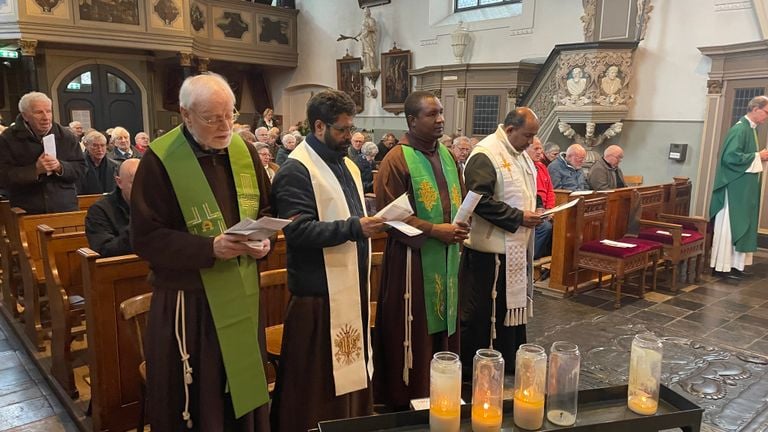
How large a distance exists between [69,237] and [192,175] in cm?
196

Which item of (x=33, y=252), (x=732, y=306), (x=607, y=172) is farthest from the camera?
(x=607, y=172)

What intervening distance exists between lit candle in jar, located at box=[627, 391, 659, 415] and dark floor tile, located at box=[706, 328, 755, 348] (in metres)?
2.91

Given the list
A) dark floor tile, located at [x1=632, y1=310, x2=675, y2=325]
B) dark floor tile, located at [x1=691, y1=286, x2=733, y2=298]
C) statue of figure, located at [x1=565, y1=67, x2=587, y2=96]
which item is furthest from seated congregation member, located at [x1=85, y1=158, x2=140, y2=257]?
statue of figure, located at [x1=565, y1=67, x2=587, y2=96]

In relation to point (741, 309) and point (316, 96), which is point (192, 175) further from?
point (741, 309)

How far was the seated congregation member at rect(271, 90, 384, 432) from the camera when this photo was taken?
84.5 inches

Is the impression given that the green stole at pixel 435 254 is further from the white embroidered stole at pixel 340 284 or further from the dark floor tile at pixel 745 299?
the dark floor tile at pixel 745 299

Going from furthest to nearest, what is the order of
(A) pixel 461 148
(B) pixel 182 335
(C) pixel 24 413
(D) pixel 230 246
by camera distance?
1. (A) pixel 461 148
2. (C) pixel 24 413
3. (B) pixel 182 335
4. (D) pixel 230 246

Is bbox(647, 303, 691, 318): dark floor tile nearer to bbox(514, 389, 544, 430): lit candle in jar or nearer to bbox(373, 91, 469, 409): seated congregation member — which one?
bbox(373, 91, 469, 409): seated congregation member

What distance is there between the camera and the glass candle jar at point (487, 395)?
146 centimetres

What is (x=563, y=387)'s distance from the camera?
1529 mm

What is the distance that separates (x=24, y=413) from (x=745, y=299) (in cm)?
561

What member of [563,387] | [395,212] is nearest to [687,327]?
[395,212]

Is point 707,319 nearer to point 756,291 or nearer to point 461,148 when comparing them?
point 756,291

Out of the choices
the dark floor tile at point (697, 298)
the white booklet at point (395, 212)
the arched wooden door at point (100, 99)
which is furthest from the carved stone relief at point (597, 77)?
the arched wooden door at point (100, 99)
